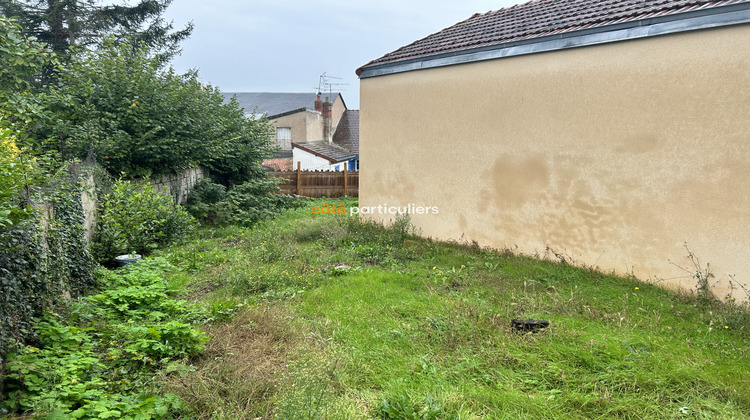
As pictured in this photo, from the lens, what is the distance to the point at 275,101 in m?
33.2

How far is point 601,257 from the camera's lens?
602 cm

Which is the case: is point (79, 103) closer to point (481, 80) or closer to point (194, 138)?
point (194, 138)

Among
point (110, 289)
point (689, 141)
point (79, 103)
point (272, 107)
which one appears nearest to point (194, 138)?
point (79, 103)

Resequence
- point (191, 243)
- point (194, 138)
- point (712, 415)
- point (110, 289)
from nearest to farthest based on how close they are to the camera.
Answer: point (712, 415), point (110, 289), point (191, 243), point (194, 138)

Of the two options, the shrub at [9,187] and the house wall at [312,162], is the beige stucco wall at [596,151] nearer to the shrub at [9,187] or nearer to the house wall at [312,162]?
the shrub at [9,187]

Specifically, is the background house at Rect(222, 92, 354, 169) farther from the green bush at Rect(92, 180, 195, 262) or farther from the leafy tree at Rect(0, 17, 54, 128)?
the leafy tree at Rect(0, 17, 54, 128)

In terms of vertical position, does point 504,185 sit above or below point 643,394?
above

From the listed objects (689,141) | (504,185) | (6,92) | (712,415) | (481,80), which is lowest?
(712,415)

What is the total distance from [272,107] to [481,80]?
27270 mm

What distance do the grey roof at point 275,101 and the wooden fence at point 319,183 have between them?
15.1 m

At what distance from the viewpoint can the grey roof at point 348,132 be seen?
2798 cm

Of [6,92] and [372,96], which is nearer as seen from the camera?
[6,92]

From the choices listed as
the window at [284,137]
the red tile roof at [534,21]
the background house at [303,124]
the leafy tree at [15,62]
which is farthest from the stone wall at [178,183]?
the window at [284,137]

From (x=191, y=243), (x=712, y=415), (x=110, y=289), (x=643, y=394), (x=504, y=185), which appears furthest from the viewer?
(x=191, y=243)
